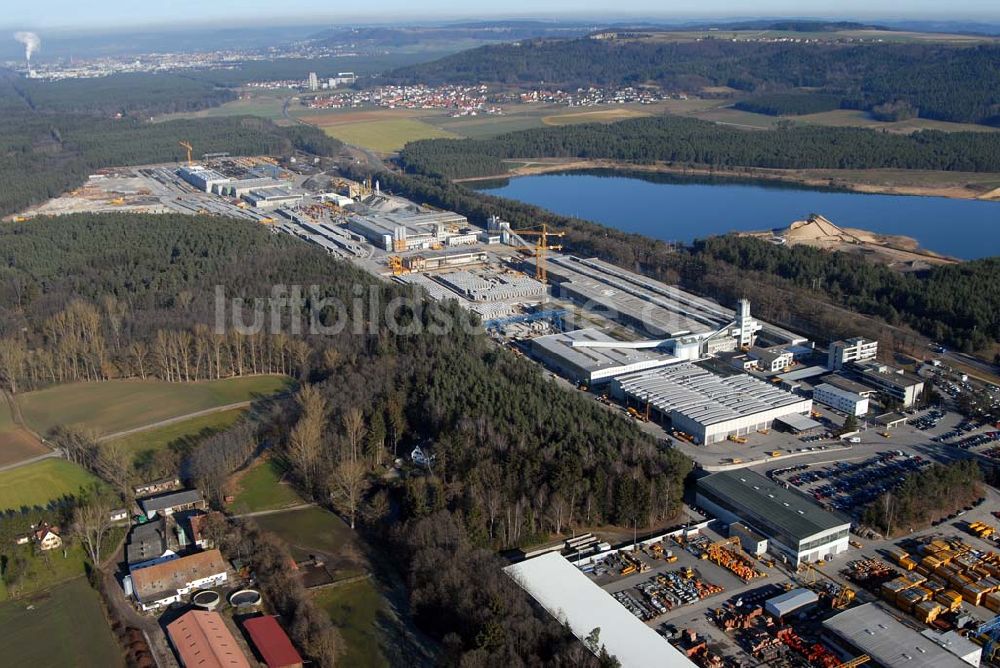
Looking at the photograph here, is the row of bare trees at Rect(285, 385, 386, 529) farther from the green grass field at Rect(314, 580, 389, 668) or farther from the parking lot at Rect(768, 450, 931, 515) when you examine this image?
the parking lot at Rect(768, 450, 931, 515)

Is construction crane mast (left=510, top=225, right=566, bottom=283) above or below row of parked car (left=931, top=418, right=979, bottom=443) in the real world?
above

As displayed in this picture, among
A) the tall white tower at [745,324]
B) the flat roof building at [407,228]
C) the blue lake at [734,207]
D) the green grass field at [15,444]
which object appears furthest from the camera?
the blue lake at [734,207]

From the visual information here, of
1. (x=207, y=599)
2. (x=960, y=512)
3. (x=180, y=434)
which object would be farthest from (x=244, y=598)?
(x=960, y=512)

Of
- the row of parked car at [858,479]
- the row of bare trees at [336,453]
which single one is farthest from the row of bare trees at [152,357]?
the row of parked car at [858,479]

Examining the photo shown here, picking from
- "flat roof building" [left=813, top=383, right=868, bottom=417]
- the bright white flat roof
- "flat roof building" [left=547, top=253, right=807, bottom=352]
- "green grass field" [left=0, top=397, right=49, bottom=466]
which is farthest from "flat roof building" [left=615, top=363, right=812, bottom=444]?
"green grass field" [left=0, top=397, right=49, bottom=466]

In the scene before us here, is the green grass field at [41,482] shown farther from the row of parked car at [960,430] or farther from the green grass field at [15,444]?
the row of parked car at [960,430]

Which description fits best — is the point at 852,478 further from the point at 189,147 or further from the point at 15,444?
the point at 189,147
